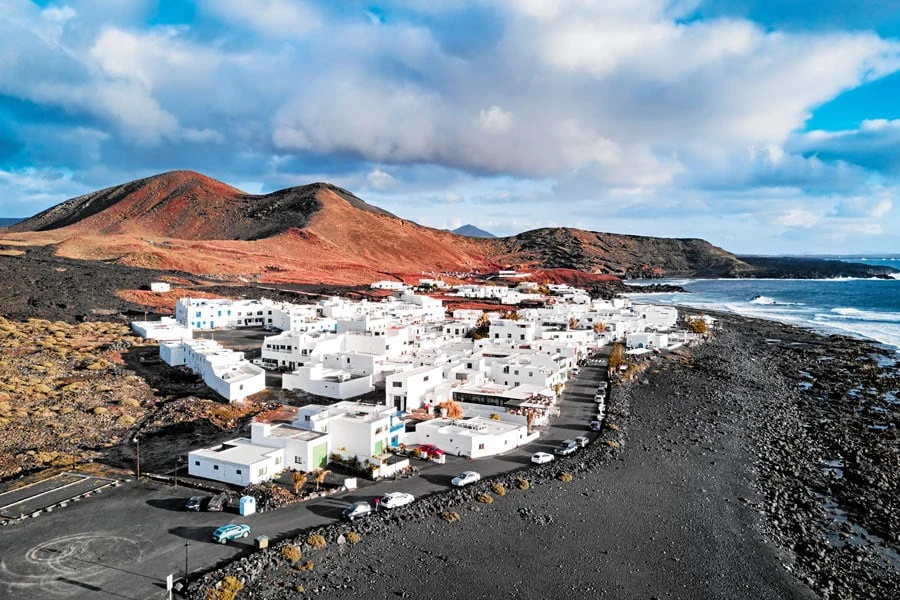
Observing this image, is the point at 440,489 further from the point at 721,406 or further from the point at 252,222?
the point at 252,222

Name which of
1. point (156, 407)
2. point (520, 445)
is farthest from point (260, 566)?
point (156, 407)

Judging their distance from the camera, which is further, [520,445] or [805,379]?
[805,379]

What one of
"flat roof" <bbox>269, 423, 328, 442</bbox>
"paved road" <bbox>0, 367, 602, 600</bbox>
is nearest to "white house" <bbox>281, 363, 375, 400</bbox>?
"flat roof" <bbox>269, 423, 328, 442</bbox>

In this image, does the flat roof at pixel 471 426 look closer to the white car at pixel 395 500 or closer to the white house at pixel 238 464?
the white car at pixel 395 500

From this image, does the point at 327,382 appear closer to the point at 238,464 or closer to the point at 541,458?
the point at 238,464

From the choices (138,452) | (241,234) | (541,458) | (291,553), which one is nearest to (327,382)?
(138,452)

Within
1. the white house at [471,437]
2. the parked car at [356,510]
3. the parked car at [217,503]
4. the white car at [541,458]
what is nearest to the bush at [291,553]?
the parked car at [356,510]

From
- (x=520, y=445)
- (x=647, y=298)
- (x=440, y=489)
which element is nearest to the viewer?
(x=440, y=489)
